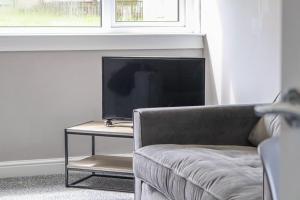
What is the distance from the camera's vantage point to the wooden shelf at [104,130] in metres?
3.40

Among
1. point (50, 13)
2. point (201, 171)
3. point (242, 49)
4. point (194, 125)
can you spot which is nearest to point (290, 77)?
point (201, 171)

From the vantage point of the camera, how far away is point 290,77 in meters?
0.66

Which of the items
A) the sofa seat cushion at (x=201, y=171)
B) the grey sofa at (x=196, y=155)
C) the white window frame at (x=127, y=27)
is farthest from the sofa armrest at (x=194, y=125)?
the white window frame at (x=127, y=27)

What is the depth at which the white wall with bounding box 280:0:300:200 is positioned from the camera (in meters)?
0.65

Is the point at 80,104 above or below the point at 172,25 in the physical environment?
below

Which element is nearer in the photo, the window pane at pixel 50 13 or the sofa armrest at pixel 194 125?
the sofa armrest at pixel 194 125

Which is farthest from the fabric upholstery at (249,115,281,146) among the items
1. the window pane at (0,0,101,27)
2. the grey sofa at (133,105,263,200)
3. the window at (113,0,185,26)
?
the window pane at (0,0,101,27)

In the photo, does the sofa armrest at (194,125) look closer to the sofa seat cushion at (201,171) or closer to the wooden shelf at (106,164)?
the sofa seat cushion at (201,171)

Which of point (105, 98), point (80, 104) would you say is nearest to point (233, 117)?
point (105, 98)

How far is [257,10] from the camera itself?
3.40 m

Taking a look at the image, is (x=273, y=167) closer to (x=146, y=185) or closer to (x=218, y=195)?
(x=218, y=195)

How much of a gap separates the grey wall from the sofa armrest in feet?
3.74

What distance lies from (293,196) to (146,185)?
2.23 metres

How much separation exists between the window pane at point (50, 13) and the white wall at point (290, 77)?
3.55 m
